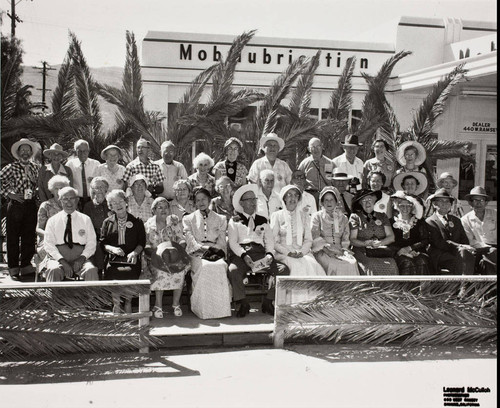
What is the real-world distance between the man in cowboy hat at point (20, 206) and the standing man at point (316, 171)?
12.6 ft

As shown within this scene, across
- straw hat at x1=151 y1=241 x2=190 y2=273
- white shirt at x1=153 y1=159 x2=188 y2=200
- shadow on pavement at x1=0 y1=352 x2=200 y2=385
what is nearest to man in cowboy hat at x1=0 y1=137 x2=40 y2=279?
white shirt at x1=153 y1=159 x2=188 y2=200

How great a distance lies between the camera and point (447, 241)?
7.74 meters

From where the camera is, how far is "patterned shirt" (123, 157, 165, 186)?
8.25 m

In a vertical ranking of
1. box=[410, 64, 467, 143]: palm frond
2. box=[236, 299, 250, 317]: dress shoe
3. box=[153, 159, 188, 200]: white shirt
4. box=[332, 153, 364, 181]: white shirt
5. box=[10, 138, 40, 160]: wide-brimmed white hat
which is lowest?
box=[236, 299, 250, 317]: dress shoe

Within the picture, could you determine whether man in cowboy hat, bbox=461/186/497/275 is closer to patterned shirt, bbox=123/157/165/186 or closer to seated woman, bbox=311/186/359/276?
seated woman, bbox=311/186/359/276

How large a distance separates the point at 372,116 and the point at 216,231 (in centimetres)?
541

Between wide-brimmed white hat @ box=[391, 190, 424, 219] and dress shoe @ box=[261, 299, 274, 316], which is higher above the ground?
wide-brimmed white hat @ box=[391, 190, 424, 219]

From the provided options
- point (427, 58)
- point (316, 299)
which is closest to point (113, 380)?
point (316, 299)

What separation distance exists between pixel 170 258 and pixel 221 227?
0.79 metres

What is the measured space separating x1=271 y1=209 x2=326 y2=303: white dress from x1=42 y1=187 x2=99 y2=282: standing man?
213 cm

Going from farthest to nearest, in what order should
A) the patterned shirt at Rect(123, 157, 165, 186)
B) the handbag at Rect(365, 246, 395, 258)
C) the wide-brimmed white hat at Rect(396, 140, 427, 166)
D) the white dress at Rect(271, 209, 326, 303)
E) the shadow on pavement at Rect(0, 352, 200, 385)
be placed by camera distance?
the wide-brimmed white hat at Rect(396, 140, 427, 166)
the patterned shirt at Rect(123, 157, 165, 186)
the handbag at Rect(365, 246, 395, 258)
the white dress at Rect(271, 209, 326, 303)
the shadow on pavement at Rect(0, 352, 200, 385)

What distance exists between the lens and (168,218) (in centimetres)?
692

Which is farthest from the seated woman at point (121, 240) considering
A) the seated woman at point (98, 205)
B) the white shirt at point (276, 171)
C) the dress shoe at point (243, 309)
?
the white shirt at point (276, 171)

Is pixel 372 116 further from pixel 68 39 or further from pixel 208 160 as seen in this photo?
pixel 68 39
